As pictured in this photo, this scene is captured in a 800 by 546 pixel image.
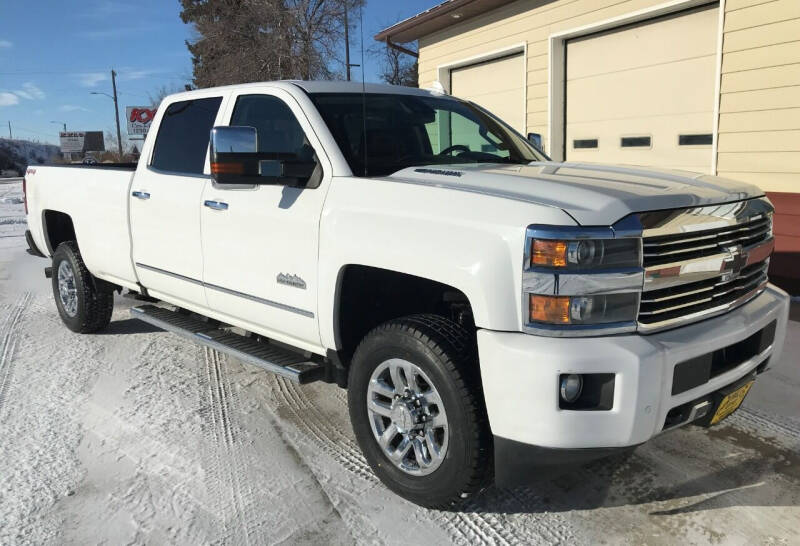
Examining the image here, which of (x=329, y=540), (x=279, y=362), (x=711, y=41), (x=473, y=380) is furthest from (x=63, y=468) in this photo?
(x=711, y=41)

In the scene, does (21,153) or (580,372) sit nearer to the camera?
(580,372)

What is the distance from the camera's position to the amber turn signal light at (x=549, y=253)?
2.43m

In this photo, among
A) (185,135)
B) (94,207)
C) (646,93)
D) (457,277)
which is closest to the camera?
(457,277)

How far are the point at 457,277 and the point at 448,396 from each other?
48 centimetres

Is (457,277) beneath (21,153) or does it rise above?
beneath

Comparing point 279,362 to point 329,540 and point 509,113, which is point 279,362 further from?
point 509,113

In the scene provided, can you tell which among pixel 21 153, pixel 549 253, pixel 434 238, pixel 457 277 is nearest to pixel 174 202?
pixel 434 238

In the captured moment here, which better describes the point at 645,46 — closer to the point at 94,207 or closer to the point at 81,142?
the point at 94,207

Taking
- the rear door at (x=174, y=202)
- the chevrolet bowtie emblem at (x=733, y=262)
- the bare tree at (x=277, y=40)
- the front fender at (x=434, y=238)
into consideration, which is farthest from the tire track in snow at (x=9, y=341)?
the bare tree at (x=277, y=40)

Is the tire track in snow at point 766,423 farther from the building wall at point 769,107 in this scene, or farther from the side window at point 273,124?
the building wall at point 769,107

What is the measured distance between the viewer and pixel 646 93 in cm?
810

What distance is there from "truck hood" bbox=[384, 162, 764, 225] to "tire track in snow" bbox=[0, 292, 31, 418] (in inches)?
125

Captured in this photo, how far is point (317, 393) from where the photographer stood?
4.44 metres

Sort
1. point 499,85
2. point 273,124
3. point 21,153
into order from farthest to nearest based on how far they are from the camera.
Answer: point 21,153
point 499,85
point 273,124
